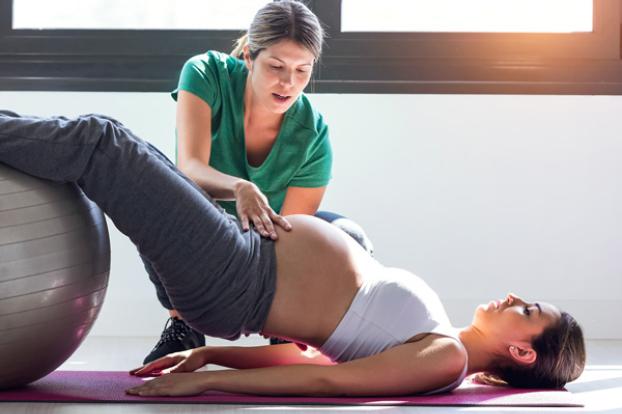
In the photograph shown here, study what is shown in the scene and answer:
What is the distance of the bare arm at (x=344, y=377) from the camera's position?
212cm

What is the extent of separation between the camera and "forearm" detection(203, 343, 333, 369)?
2.45 meters

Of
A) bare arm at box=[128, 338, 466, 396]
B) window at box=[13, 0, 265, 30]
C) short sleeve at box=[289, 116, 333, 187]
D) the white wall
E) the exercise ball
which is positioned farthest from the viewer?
window at box=[13, 0, 265, 30]

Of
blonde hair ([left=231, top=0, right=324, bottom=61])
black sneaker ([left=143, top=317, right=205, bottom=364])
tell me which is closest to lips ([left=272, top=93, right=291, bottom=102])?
blonde hair ([left=231, top=0, right=324, bottom=61])

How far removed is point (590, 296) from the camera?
379cm

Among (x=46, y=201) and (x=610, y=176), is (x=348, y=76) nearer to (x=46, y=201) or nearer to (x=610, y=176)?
(x=610, y=176)

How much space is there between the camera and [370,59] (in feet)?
12.6

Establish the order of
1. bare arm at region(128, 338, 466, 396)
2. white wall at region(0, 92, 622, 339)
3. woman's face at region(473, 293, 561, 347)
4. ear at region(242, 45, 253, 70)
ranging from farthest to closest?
1. white wall at region(0, 92, 622, 339)
2. ear at region(242, 45, 253, 70)
3. woman's face at region(473, 293, 561, 347)
4. bare arm at region(128, 338, 466, 396)

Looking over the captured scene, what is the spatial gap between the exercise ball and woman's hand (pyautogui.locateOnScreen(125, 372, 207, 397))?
20cm

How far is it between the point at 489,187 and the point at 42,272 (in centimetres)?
218

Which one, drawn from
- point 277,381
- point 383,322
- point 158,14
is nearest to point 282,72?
point 383,322

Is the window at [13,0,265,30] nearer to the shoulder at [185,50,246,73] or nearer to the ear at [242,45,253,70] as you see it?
the shoulder at [185,50,246,73]

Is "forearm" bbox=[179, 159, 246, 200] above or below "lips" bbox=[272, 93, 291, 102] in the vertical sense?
below

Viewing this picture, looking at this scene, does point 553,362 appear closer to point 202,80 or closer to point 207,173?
point 207,173

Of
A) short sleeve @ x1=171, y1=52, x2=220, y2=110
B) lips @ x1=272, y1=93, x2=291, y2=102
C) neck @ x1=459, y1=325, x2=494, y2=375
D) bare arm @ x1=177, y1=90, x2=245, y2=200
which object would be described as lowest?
neck @ x1=459, y1=325, x2=494, y2=375
